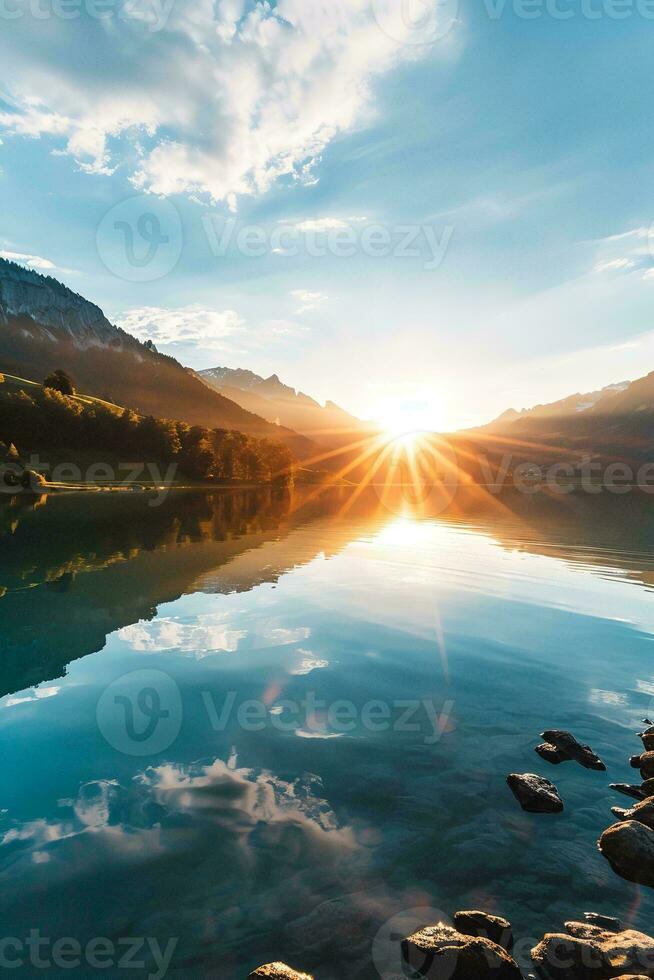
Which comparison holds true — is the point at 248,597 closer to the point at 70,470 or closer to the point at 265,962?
the point at 265,962

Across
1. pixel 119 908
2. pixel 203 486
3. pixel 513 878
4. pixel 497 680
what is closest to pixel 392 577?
pixel 497 680

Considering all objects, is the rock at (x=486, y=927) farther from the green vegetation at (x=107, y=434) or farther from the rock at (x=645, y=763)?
the green vegetation at (x=107, y=434)

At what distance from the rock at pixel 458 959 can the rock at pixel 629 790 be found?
727 centimetres

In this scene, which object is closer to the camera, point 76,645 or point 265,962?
point 265,962

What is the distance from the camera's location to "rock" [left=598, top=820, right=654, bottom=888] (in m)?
10.0

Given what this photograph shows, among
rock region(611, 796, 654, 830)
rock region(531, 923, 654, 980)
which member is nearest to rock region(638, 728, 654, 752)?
rock region(611, 796, 654, 830)

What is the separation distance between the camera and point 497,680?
66.4 feet

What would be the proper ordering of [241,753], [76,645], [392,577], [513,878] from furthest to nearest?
[392,577] < [76,645] < [241,753] < [513,878]

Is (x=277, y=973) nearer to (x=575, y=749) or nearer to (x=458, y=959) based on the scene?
(x=458, y=959)

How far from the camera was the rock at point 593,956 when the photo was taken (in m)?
7.64

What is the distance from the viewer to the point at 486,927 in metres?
8.43

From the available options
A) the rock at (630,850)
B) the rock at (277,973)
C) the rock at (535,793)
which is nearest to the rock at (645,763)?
the rock at (535,793)

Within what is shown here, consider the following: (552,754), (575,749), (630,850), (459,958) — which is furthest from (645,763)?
(459,958)

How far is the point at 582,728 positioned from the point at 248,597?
2123 centimetres
